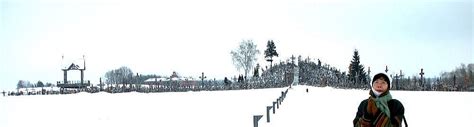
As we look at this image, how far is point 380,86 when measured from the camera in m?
5.38

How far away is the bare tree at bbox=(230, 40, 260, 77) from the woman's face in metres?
76.3

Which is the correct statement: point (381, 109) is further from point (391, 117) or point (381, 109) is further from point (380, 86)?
point (380, 86)

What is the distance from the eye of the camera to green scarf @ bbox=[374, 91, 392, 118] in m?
5.28

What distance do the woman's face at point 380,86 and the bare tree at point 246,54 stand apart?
76.3 meters

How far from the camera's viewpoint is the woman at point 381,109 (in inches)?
208

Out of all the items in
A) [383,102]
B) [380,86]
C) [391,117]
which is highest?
[380,86]

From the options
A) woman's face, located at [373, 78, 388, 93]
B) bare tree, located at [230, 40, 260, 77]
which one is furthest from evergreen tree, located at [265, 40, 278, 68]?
woman's face, located at [373, 78, 388, 93]

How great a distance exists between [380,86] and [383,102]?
0.18 metres

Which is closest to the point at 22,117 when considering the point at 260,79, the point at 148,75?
the point at 260,79

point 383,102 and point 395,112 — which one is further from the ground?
point 383,102

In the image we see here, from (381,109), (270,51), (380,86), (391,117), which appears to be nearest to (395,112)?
(391,117)

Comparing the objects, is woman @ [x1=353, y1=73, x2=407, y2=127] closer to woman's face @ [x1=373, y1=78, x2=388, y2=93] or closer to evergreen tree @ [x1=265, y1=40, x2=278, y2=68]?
woman's face @ [x1=373, y1=78, x2=388, y2=93]

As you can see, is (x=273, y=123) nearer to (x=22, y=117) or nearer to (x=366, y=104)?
(x=366, y=104)

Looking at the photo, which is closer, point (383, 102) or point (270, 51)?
point (383, 102)
